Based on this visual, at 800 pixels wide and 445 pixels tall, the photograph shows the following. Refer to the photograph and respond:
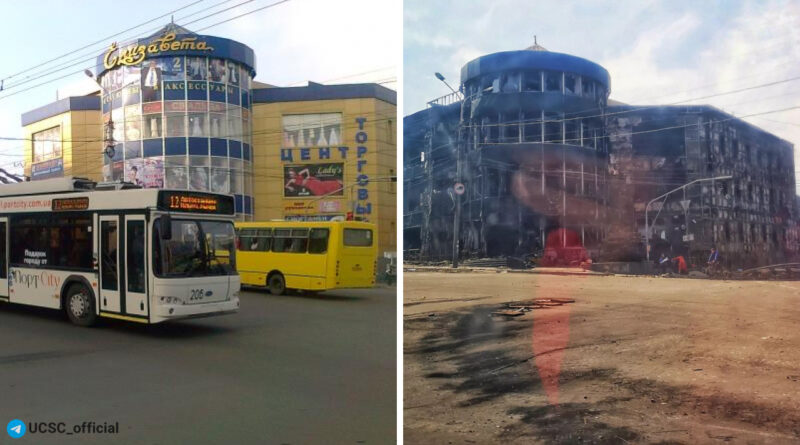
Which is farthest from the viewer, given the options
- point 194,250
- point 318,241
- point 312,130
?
point 312,130

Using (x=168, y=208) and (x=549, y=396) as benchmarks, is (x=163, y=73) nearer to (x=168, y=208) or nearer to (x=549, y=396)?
(x=168, y=208)

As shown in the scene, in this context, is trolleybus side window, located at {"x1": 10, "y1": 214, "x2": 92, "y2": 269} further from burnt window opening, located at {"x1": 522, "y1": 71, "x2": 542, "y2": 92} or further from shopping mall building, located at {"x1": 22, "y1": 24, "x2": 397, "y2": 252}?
shopping mall building, located at {"x1": 22, "y1": 24, "x2": 397, "y2": 252}

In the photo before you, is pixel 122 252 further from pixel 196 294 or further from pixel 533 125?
pixel 533 125

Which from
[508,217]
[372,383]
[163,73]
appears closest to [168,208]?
[372,383]

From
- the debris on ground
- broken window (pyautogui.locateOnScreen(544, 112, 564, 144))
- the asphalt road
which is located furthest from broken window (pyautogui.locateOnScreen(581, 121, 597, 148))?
the asphalt road

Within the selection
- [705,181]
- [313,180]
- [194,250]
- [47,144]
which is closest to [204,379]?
[194,250]

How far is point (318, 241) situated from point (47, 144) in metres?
23.3

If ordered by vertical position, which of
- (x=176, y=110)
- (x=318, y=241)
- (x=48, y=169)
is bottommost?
(x=318, y=241)

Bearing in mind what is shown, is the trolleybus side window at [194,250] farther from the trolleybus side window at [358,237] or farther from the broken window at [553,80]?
the broken window at [553,80]

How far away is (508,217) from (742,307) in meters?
1.12

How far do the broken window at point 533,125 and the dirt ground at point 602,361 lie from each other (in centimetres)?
68

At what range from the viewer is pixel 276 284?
1681cm

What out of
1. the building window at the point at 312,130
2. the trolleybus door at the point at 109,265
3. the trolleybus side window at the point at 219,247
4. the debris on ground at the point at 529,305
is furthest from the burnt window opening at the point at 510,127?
the building window at the point at 312,130

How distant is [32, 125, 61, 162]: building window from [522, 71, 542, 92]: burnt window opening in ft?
110
